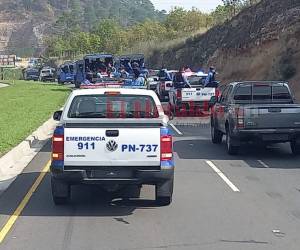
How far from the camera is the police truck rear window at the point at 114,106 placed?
10578 mm

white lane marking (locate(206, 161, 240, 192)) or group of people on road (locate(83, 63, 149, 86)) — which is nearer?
white lane marking (locate(206, 161, 240, 192))

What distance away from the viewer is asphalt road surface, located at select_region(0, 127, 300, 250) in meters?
7.72

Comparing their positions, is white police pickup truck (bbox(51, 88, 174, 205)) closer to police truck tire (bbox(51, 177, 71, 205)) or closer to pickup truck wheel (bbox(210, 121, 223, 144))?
police truck tire (bbox(51, 177, 71, 205))

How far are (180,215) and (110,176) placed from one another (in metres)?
1.12

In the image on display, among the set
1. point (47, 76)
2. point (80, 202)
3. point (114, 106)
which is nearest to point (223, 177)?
point (114, 106)

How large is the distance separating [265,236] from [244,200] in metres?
2.29

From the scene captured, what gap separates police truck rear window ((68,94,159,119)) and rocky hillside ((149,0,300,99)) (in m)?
24.2

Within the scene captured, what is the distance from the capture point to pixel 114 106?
35.4ft

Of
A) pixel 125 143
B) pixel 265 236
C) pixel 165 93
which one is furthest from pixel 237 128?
pixel 165 93

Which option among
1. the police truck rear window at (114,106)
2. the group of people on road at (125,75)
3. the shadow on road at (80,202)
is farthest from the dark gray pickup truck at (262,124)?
the group of people on road at (125,75)

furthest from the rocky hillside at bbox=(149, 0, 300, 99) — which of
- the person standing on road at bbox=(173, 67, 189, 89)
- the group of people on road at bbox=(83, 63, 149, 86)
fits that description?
the group of people on road at bbox=(83, 63, 149, 86)

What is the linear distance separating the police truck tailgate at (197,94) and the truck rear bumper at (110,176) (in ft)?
56.9

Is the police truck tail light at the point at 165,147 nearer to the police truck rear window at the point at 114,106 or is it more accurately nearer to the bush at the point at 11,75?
the police truck rear window at the point at 114,106

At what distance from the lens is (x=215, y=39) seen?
6438 centimetres
